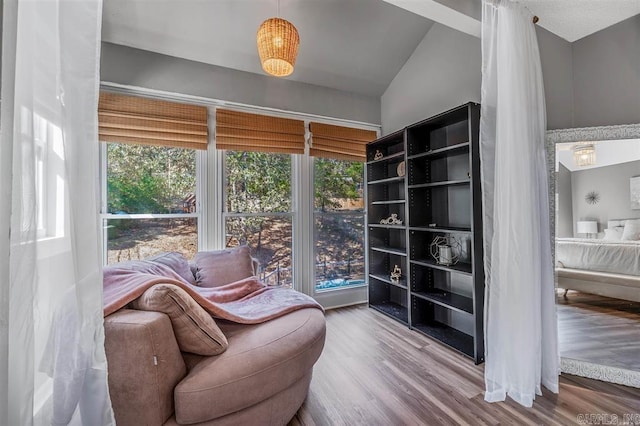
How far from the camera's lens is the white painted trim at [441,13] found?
1.83m

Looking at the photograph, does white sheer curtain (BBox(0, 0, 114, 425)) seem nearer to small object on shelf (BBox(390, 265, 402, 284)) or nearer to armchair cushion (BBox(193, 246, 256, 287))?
armchair cushion (BBox(193, 246, 256, 287))

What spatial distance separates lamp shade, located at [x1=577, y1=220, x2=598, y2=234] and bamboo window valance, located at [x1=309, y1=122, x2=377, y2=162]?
7.02 feet

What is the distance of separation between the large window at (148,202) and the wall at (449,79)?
236 cm

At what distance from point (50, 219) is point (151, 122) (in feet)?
6.64

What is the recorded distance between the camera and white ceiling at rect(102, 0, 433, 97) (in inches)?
92.2

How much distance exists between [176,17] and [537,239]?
317 centimetres

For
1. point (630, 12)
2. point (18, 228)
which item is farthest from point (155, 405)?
point (630, 12)

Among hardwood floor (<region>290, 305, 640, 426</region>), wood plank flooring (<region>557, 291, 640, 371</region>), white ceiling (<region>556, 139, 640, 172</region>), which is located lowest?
hardwood floor (<region>290, 305, 640, 426</region>)

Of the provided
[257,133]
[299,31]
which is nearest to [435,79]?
[299,31]

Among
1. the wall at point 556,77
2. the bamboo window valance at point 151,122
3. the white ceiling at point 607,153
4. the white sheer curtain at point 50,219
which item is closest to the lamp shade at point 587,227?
the white ceiling at point 607,153

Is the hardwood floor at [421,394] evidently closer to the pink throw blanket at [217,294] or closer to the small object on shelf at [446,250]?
the pink throw blanket at [217,294]

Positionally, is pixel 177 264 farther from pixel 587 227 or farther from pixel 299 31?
pixel 587 227

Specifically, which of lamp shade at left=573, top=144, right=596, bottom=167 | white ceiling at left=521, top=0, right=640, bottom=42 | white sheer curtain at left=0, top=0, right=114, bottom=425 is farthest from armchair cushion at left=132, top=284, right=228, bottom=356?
white ceiling at left=521, top=0, right=640, bottom=42

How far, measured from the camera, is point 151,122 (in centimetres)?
253
